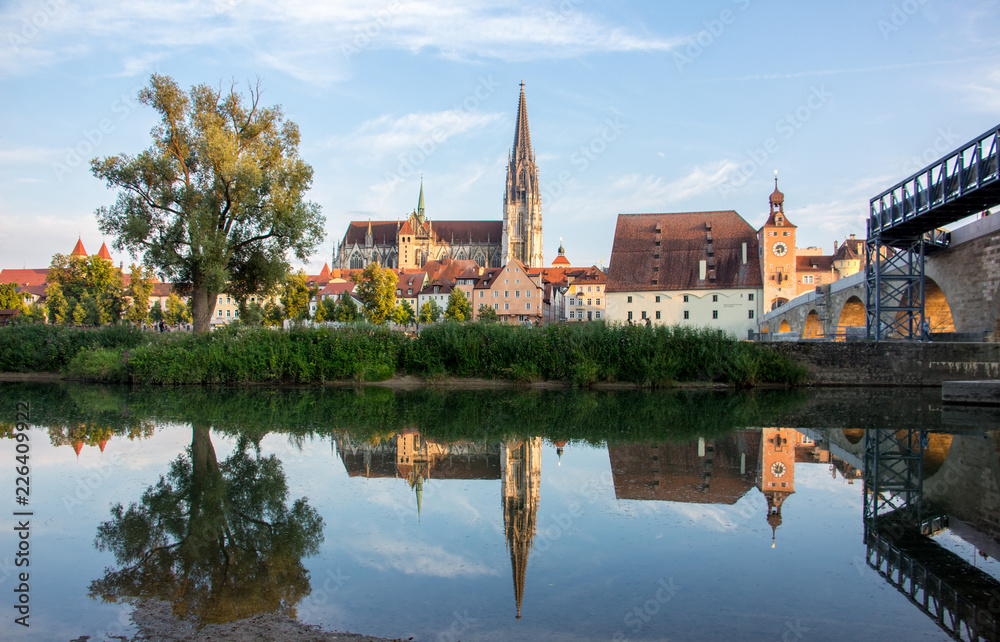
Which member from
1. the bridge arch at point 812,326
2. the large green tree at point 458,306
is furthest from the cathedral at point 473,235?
the bridge arch at point 812,326

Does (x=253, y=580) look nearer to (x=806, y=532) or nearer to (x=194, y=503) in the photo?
(x=194, y=503)

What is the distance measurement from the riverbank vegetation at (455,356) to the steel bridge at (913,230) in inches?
241

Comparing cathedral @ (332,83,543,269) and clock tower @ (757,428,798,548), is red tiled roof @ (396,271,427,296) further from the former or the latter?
clock tower @ (757,428,798,548)

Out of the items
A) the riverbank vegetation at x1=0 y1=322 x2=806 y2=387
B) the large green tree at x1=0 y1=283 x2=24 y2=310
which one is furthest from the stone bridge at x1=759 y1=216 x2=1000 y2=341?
the large green tree at x1=0 y1=283 x2=24 y2=310

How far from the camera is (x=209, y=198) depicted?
27.9 m

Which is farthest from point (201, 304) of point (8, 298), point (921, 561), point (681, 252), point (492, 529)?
point (8, 298)

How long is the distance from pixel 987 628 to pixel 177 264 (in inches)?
1129

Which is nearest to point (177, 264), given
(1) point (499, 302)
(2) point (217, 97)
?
(2) point (217, 97)

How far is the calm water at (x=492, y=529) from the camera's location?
5.20 metres

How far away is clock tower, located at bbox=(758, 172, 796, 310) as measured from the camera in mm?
58156

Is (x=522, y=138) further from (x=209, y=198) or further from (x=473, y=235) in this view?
(x=209, y=198)

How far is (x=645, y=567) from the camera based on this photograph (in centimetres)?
623

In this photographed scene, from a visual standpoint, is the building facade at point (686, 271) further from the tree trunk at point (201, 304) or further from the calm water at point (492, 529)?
the calm water at point (492, 529)

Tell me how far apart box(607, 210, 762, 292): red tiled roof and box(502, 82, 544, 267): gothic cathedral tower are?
3274 inches
